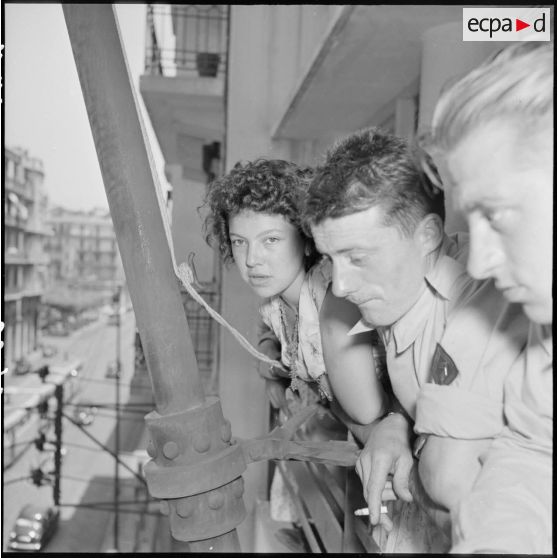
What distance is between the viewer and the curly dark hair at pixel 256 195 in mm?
405

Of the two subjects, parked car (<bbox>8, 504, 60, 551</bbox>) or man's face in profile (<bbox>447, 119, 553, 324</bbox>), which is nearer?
man's face in profile (<bbox>447, 119, 553, 324</bbox>)

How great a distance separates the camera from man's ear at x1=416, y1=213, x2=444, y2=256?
0.31 metres

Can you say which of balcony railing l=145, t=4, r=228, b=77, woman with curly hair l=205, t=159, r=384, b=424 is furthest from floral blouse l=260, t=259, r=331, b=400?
balcony railing l=145, t=4, r=228, b=77

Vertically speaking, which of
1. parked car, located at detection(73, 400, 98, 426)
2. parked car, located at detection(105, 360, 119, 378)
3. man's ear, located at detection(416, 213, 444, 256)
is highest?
man's ear, located at detection(416, 213, 444, 256)

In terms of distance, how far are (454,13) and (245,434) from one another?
47 centimetres

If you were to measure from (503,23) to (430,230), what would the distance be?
0.14 m

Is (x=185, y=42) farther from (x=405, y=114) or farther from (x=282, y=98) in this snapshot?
(x=405, y=114)

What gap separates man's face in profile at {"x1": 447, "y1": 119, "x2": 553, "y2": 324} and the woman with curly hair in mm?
134

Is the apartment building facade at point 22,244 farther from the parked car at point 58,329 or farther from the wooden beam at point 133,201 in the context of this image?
the parked car at point 58,329

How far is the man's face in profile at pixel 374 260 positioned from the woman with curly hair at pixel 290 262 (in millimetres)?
64

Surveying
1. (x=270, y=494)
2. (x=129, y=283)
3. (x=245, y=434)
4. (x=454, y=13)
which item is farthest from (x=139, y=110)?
(x=270, y=494)

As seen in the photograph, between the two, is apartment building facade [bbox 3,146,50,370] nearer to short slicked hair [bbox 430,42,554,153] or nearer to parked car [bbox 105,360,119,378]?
short slicked hair [bbox 430,42,554,153]

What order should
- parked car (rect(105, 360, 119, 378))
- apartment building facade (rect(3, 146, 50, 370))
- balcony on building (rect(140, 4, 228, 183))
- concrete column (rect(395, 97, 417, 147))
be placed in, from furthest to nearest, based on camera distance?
1. parked car (rect(105, 360, 119, 378))
2. balcony on building (rect(140, 4, 228, 183))
3. concrete column (rect(395, 97, 417, 147))
4. apartment building facade (rect(3, 146, 50, 370))

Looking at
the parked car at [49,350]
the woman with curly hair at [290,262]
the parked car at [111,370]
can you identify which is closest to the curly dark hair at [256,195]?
the woman with curly hair at [290,262]
